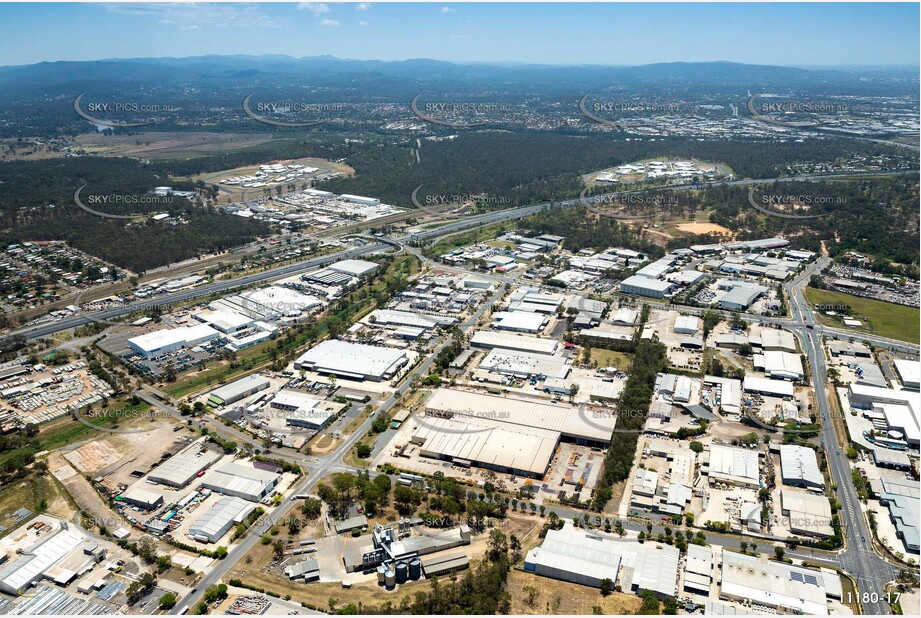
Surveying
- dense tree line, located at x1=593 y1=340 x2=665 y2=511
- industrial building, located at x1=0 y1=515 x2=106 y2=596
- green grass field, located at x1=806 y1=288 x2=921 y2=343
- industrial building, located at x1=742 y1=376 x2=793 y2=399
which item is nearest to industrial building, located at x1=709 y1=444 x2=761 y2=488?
dense tree line, located at x1=593 y1=340 x2=665 y2=511

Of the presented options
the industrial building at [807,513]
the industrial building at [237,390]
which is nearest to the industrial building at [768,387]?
the industrial building at [807,513]

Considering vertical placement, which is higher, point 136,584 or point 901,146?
point 901,146

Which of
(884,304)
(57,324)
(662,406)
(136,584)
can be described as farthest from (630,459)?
(57,324)

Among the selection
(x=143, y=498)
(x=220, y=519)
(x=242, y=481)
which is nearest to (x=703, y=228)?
(x=242, y=481)

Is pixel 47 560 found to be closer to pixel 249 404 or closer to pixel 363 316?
pixel 249 404

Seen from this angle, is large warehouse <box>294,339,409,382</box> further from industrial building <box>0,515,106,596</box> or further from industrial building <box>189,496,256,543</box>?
industrial building <box>0,515,106,596</box>

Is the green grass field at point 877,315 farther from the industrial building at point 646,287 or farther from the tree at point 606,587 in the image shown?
the tree at point 606,587

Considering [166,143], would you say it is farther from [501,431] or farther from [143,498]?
[501,431]
